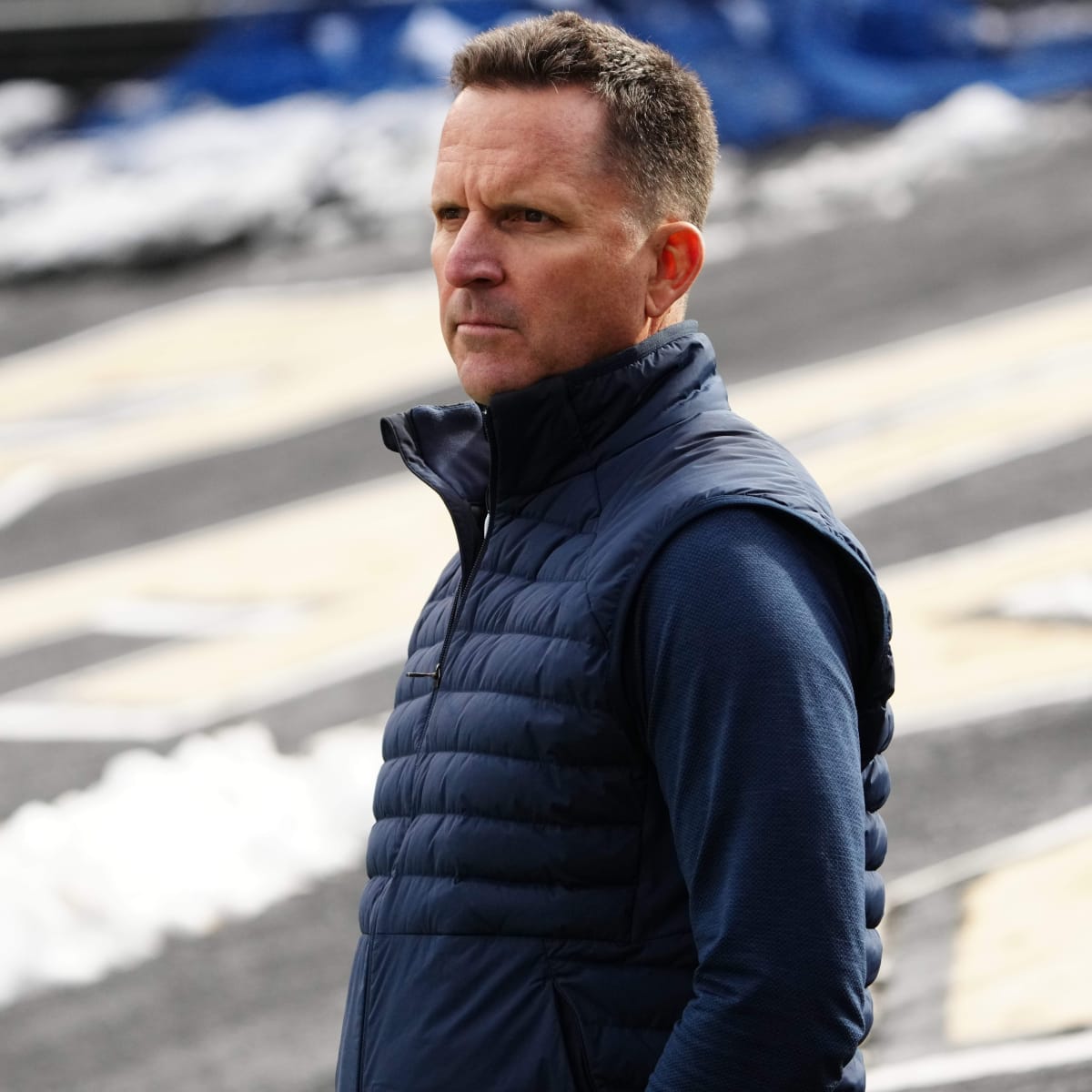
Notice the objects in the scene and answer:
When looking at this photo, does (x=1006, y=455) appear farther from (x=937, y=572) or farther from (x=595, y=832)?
(x=595, y=832)

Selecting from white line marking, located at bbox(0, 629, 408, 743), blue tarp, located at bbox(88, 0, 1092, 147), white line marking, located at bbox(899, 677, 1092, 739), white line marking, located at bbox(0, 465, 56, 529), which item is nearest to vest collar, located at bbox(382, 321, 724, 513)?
white line marking, located at bbox(899, 677, 1092, 739)

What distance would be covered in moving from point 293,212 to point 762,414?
5.80 meters

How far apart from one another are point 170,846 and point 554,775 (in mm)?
4676

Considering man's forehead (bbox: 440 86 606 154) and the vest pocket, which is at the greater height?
man's forehead (bbox: 440 86 606 154)

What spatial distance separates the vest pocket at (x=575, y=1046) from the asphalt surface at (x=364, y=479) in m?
2.54

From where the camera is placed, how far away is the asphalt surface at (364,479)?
4.92m

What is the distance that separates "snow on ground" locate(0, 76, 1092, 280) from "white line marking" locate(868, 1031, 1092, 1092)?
29.5ft

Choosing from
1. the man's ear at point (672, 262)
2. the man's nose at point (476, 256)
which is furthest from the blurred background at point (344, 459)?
the man's nose at point (476, 256)

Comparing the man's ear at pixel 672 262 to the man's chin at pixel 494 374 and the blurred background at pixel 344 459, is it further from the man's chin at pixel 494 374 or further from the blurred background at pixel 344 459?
the blurred background at pixel 344 459

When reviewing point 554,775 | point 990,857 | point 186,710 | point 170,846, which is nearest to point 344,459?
point 186,710

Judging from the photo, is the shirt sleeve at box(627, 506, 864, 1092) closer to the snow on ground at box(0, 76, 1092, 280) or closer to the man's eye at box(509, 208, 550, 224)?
the man's eye at box(509, 208, 550, 224)

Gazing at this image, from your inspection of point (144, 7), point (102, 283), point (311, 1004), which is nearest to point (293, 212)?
point (102, 283)

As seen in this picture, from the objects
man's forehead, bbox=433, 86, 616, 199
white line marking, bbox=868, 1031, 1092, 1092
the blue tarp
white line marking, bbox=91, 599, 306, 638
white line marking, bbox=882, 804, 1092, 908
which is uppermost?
man's forehead, bbox=433, 86, 616, 199

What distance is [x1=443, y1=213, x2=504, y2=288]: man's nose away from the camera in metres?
1.89
